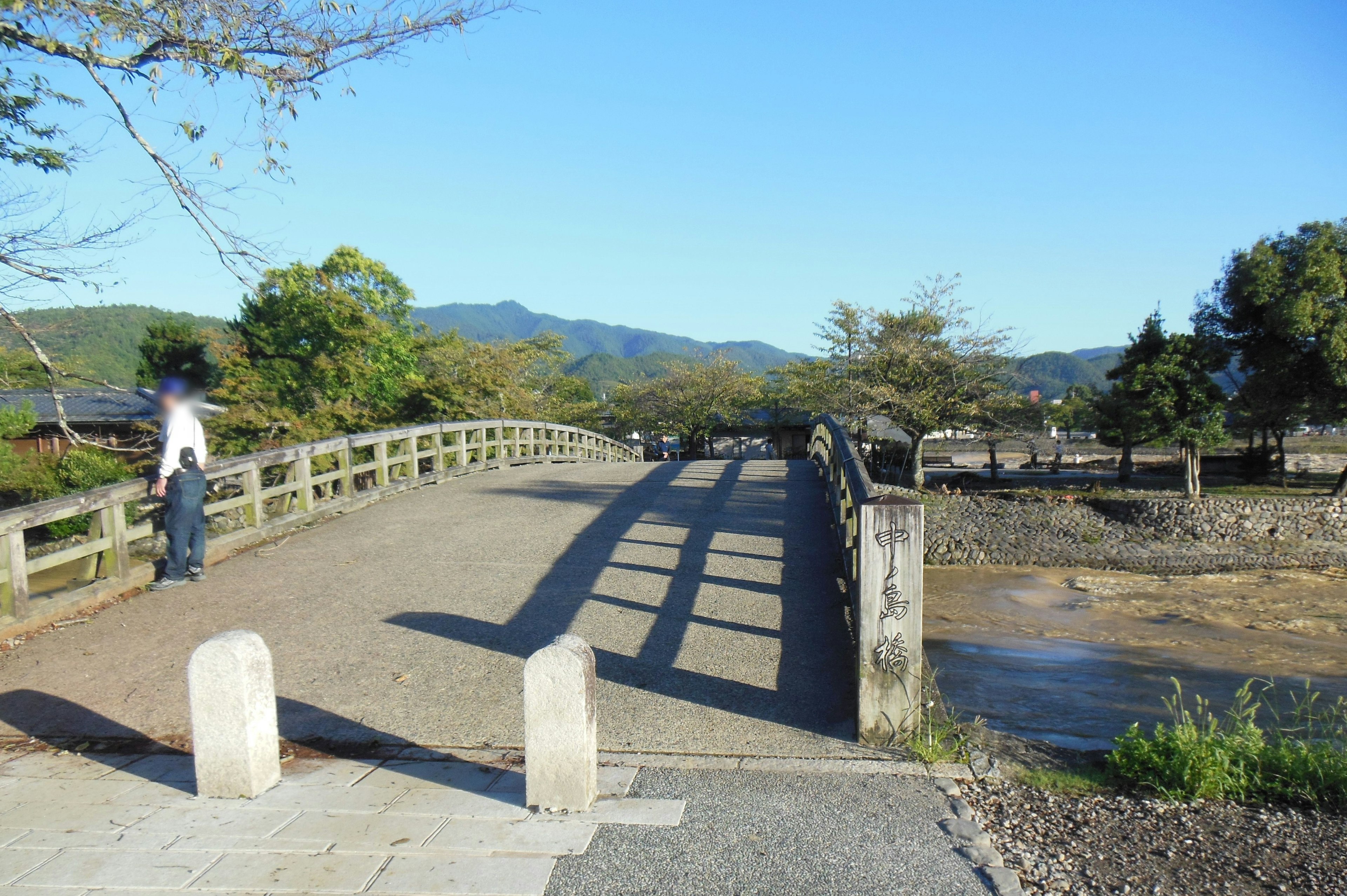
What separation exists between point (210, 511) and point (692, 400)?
39.0 m

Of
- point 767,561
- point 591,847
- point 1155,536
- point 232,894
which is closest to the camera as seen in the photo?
point 232,894

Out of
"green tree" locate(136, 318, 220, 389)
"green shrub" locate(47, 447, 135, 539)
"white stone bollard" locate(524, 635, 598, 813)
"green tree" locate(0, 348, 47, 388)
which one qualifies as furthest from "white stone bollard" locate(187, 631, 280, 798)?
"green tree" locate(136, 318, 220, 389)

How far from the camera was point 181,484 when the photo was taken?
7031 millimetres

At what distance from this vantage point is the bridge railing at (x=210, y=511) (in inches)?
243

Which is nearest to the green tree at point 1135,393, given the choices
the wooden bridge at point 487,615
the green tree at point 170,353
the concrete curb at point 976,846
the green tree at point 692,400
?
the green tree at point 692,400

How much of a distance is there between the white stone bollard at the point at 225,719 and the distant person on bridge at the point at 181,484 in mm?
3770

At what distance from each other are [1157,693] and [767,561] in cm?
688

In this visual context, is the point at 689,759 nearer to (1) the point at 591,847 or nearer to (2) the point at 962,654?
(1) the point at 591,847

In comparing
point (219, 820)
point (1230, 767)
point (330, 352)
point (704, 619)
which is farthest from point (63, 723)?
point (330, 352)

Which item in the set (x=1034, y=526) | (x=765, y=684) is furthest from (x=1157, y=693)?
(x=1034, y=526)

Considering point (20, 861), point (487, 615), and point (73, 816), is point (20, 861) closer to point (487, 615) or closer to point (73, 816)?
point (73, 816)

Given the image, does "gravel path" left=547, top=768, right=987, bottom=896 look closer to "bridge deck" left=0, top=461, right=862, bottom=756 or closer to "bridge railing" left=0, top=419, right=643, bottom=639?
"bridge deck" left=0, top=461, right=862, bottom=756

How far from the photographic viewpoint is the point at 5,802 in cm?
385

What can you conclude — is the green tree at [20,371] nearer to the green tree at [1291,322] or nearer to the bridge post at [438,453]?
the bridge post at [438,453]
